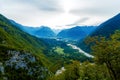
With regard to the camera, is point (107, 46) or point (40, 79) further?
point (40, 79)

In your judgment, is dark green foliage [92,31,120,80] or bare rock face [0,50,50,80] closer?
dark green foliage [92,31,120,80]

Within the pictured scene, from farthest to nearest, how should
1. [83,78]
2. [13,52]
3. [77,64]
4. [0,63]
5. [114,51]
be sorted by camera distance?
[13,52] → [0,63] → [77,64] → [83,78] → [114,51]

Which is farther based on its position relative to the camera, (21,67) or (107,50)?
(21,67)

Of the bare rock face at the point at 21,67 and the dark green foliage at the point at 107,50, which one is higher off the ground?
the dark green foliage at the point at 107,50

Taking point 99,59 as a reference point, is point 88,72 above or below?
below

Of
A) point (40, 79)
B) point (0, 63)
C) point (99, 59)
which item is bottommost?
point (40, 79)

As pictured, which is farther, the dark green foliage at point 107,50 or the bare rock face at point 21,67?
the bare rock face at point 21,67

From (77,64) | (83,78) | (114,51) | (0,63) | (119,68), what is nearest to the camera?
(114,51)

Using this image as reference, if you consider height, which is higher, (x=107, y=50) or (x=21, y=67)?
(x=107, y=50)

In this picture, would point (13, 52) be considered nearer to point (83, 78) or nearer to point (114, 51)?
point (83, 78)

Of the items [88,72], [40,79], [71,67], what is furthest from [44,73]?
[88,72]

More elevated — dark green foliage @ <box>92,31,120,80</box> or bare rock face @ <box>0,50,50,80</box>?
dark green foliage @ <box>92,31,120,80</box>
